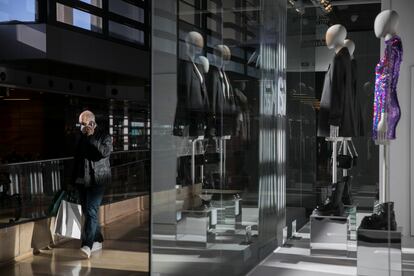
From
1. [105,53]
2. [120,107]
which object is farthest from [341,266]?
[120,107]

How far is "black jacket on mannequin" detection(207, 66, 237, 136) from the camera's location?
419 centimetres

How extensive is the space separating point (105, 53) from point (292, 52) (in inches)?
275

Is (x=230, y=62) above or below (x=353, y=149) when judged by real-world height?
above

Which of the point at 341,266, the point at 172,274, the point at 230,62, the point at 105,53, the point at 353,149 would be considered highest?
the point at 105,53

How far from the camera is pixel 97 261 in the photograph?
567cm

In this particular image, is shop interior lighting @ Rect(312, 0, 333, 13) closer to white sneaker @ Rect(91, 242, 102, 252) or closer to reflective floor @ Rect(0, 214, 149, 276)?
reflective floor @ Rect(0, 214, 149, 276)

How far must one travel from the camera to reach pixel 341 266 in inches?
215

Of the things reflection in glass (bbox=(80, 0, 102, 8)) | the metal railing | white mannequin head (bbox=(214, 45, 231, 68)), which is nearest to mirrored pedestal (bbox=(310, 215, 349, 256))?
the metal railing

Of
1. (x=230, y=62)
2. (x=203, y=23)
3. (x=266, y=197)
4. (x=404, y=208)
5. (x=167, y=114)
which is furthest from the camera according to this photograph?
(x=404, y=208)

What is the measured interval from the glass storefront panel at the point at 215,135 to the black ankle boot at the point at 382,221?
103 centimetres

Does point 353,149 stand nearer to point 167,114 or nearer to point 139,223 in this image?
point 139,223

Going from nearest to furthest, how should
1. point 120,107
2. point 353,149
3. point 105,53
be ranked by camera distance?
point 353,149, point 105,53, point 120,107

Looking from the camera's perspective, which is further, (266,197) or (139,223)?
(139,223)

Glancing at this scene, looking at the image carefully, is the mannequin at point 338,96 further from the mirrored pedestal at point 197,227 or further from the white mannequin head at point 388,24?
the mirrored pedestal at point 197,227
